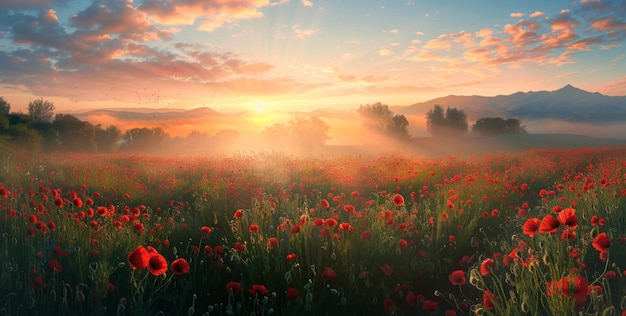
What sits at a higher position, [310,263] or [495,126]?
[495,126]

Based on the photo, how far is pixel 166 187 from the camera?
→ 9195 mm

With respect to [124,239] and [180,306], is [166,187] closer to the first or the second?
[124,239]

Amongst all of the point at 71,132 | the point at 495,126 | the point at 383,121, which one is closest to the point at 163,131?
the point at 71,132

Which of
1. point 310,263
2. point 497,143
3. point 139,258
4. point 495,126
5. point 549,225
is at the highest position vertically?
point 495,126

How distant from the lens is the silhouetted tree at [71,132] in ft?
129

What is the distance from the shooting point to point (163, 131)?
54.3 m

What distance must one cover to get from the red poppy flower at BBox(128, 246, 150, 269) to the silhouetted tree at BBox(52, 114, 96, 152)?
139 feet

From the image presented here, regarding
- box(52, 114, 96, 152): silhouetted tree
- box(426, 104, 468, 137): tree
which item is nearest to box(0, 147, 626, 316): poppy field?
box(52, 114, 96, 152): silhouetted tree

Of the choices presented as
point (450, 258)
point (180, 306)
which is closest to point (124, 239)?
point (180, 306)

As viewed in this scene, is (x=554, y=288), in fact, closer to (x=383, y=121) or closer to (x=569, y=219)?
(x=569, y=219)

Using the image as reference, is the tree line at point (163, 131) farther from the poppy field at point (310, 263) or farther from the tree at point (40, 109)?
the poppy field at point (310, 263)

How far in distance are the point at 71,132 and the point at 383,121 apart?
122 feet

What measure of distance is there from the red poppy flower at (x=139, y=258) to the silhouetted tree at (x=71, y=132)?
42313mm

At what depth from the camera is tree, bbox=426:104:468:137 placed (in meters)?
60.7
